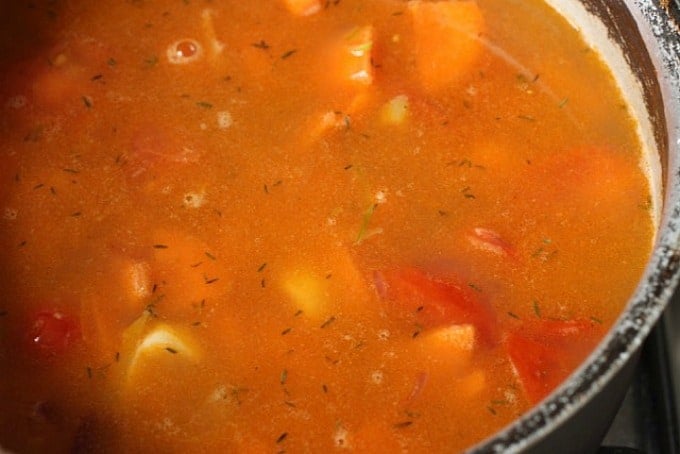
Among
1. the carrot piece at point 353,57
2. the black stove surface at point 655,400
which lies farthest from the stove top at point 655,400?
the carrot piece at point 353,57

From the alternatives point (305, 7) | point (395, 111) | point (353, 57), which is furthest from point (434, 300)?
point (305, 7)

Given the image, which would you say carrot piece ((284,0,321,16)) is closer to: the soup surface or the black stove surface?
the soup surface

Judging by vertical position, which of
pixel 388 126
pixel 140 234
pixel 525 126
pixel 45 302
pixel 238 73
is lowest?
pixel 45 302

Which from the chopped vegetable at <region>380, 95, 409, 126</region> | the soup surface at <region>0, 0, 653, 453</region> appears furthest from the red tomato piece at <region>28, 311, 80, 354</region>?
the chopped vegetable at <region>380, 95, 409, 126</region>

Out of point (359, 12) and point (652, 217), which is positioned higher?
point (652, 217)

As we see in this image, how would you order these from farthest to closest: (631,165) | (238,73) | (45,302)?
(238,73)
(631,165)
(45,302)

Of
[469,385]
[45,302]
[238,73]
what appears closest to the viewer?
[469,385]

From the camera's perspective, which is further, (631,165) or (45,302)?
(631,165)

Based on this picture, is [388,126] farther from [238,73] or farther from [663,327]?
[663,327]

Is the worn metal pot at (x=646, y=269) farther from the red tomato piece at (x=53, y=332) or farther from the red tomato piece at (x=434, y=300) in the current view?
the red tomato piece at (x=53, y=332)

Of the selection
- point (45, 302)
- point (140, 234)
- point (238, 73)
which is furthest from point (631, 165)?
point (45, 302)
